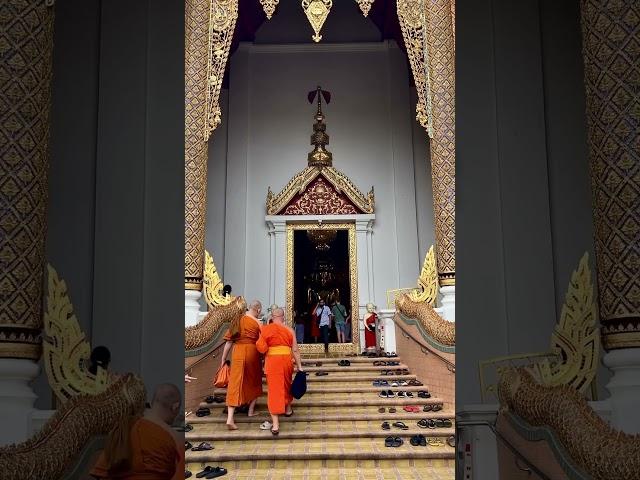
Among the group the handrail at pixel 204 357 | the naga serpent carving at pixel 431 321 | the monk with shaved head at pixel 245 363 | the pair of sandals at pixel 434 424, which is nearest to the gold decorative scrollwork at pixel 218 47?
the handrail at pixel 204 357

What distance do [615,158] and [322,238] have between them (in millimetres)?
8427

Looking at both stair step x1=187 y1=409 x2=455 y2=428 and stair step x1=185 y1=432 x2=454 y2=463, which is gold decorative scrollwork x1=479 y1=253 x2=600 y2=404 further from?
stair step x1=187 y1=409 x2=455 y2=428

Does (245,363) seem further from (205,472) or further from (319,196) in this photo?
(319,196)

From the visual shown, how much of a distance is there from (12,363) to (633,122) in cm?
307

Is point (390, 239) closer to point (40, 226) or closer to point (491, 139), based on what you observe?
point (491, 139)

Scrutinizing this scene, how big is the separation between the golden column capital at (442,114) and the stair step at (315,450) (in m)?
2.13

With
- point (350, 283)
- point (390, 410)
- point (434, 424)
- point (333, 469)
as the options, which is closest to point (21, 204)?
point (333, 469)

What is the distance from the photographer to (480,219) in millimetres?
4473

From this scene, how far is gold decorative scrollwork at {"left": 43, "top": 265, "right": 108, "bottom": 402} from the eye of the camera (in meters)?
3.40

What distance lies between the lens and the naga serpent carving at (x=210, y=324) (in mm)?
6961

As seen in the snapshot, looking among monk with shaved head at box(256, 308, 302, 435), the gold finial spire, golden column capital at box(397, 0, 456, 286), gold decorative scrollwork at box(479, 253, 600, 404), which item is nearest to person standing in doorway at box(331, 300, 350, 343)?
the gold finial spire

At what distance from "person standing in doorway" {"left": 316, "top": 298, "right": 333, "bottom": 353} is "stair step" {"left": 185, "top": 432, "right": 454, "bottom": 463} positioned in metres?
4.99

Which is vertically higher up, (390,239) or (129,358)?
(390,239)

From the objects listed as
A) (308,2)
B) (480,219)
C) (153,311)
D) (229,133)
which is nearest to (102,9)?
(153,311)
